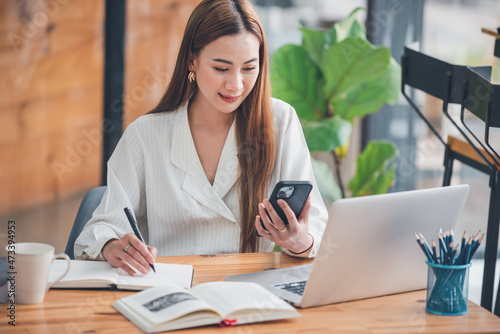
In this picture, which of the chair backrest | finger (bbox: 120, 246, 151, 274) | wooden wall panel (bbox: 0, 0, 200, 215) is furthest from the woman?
wooden wall panel (bbox: 0, 0, 200, 215)

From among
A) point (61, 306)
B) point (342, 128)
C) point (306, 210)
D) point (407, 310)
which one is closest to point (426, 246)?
point (407, 310)

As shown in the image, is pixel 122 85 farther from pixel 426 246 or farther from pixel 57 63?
pixel 426 246

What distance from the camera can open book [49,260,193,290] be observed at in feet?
4.41

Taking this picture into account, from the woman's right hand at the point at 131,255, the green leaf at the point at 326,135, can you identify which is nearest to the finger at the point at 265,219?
the woman's right hand at the point at 131,255

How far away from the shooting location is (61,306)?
49.3 inches

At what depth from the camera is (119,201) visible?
1699 millimetres

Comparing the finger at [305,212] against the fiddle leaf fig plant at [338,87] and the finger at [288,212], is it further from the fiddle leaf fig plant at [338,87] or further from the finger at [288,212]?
the fiddle leaf fig plant at [338,87]

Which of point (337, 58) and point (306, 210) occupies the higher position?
point (337, 58)

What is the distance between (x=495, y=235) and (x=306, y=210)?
2.96ft

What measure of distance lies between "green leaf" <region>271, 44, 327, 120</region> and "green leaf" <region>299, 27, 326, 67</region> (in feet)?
0.12

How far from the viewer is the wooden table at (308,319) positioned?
116 cm

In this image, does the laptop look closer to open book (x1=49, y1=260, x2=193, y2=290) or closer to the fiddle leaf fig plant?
open book (x1=49, y1=260, x2=193, y2=290)

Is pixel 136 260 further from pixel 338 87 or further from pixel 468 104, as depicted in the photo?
pixel 338 87

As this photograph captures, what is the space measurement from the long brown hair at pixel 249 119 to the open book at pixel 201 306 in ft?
1.81
